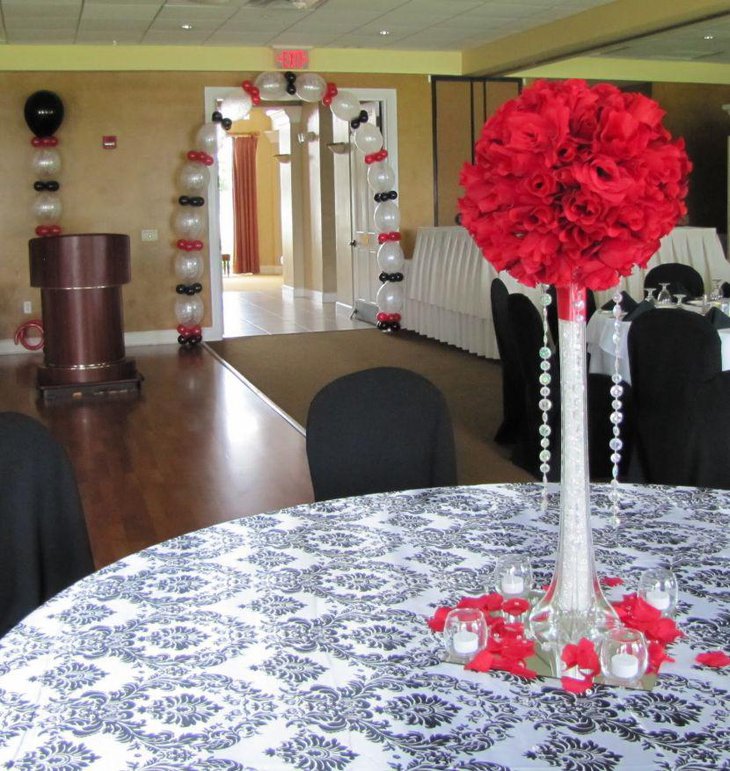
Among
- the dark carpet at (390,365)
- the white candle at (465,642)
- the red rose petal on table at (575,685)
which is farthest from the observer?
the dark carpet at (390,365)

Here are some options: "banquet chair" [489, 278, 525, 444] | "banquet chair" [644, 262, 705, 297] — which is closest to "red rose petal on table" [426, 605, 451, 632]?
"banquet chair" [489, 278, 525, 444]

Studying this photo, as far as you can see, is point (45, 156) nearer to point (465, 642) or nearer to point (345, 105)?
point (345, 105)

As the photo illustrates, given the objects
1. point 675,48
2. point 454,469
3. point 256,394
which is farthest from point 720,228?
point 454,469

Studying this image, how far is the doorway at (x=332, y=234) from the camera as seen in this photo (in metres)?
11.2

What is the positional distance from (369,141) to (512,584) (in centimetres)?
964

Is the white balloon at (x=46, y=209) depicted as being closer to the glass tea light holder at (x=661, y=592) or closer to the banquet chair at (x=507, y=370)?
the banquet chair at (x=507, y=370)

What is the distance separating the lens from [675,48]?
11.5 m

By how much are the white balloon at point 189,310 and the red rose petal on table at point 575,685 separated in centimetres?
959

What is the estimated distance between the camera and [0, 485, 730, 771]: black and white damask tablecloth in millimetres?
1302

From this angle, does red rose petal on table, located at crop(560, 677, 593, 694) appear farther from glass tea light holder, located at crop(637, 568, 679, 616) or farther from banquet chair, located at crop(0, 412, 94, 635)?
banquet chair, located at crop(0, 412, 94, 635)

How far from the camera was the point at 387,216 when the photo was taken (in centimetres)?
1114

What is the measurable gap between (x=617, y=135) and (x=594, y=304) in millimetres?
6607

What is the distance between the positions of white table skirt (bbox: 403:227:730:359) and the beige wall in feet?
7.42

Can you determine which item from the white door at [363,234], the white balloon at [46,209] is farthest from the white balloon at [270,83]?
the white balloon at [46,209]
